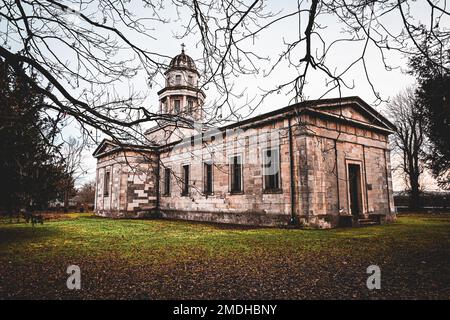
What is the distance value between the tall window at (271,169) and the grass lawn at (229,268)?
4.83m

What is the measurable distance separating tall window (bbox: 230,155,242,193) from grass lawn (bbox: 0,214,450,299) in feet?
21.7

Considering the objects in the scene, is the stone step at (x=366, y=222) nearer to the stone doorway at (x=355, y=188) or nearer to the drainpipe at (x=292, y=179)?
the stone doorway at (x=355, y=188)

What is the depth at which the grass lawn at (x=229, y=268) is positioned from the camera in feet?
13.3

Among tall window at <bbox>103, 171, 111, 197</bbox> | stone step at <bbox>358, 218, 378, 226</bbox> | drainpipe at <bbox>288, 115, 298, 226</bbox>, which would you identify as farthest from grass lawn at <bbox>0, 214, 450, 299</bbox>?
tall window at <bbox>103, 171, 111, 197</bbox>

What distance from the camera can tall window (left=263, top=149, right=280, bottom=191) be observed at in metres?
13.1

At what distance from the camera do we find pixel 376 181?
15391mm

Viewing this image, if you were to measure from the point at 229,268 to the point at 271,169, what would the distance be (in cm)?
851

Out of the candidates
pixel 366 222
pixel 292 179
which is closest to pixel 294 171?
pixel 292 179

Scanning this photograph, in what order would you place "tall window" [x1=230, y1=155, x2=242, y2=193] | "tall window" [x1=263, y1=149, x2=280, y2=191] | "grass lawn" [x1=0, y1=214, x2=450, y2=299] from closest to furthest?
1. "grass lawn" [x1=0, y1=214, x2=450, y2=299]
2. "tall window" [x1=263, y1=149, x2=280, y2=191]
3. "tall window" [x1=230, y1=155, x2=242, y2=193]

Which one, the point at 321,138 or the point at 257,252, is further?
Result: the point at 321,138

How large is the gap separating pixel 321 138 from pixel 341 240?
5508mm

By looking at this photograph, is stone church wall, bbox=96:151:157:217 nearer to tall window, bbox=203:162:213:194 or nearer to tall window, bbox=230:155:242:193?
tall window, bbox=203:162:213:194

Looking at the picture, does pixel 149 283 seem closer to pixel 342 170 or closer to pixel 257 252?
pixel 257 252
